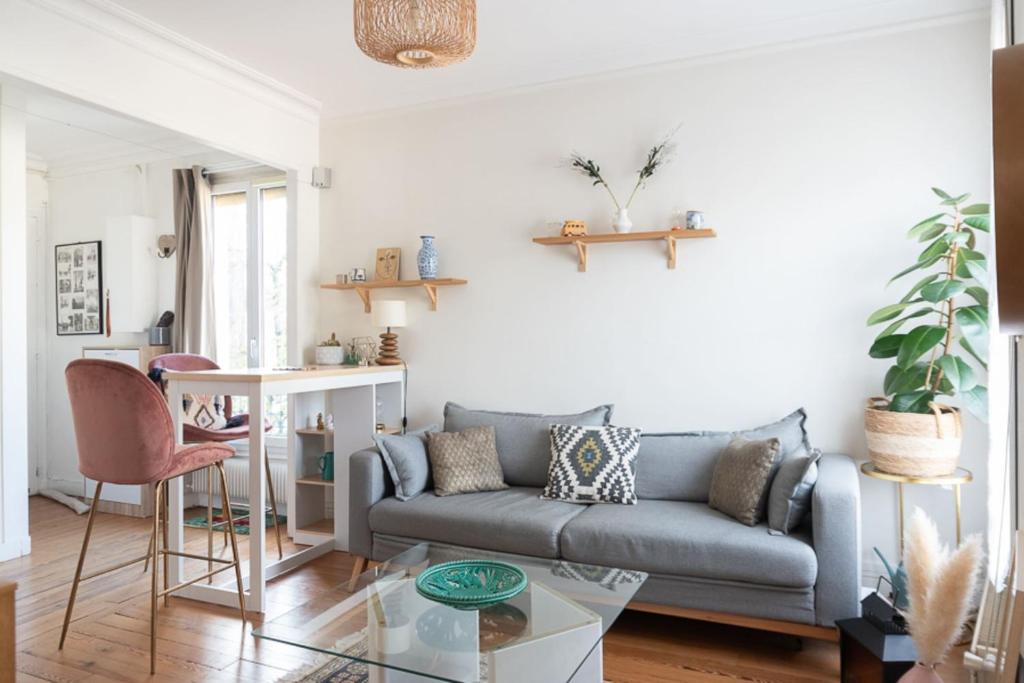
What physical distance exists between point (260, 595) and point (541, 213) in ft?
8.22

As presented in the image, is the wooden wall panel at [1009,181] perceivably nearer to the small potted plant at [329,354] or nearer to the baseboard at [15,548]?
the small potted plant at [329,354]

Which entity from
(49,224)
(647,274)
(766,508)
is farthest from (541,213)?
(49,224)

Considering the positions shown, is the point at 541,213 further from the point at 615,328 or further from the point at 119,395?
the point at 119,395

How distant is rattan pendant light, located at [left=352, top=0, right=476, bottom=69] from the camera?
230cm

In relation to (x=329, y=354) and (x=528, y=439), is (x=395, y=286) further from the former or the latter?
(x=528, y=439)

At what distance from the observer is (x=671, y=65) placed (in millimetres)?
3637

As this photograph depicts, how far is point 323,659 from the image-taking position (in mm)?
2674

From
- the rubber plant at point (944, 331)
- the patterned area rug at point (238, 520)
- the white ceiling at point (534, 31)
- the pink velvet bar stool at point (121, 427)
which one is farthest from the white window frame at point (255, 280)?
the rubber plant at point (944, 331)

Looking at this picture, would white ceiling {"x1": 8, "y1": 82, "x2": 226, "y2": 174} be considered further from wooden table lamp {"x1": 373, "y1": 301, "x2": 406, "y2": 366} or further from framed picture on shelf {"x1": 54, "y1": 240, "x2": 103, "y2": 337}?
wooden table lamp {"x1": 373, "y1": 301, "x2": 406, "y2": 366}

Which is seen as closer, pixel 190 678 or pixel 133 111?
pixel 190 678

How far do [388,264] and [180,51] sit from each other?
1613 millimetres

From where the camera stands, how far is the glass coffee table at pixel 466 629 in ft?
5.59

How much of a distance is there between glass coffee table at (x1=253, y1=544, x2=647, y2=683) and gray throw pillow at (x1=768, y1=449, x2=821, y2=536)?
75 centimetres

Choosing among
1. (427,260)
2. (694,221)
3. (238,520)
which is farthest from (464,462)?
(238,520)
